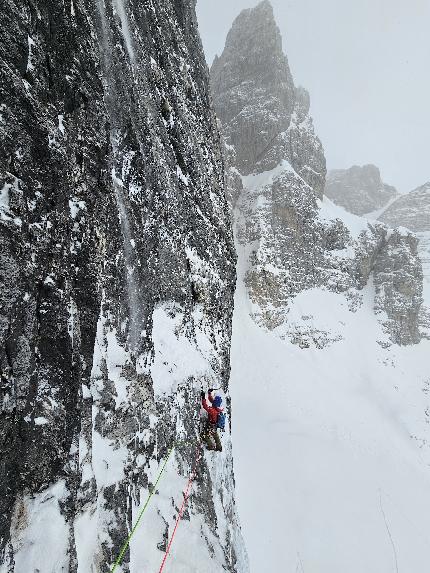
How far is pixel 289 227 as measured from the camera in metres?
41.7

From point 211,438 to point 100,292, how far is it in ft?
19.7

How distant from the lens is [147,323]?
8.30 meters

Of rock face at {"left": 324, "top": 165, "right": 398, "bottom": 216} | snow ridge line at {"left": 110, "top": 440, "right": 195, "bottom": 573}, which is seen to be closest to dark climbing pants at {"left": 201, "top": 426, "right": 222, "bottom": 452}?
snow ridge line at {"left": 110, "top": 440, "right": 195, "bottom": 573}

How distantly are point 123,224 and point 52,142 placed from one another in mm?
2659

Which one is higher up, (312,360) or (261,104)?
(261,104)

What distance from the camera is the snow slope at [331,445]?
17969mm

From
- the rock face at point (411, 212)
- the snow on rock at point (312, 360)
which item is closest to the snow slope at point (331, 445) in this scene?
the snow on rock at point (312, 360)

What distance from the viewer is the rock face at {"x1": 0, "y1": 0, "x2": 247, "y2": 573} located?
429cm

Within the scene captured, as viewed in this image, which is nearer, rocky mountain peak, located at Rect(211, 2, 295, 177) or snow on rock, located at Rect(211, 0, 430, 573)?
snow on rock, located at Rect(211, 0, 430, 573)

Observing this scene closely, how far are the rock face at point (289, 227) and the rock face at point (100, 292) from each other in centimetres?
2518

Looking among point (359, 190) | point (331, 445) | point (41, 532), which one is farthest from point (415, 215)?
point (41, 532)

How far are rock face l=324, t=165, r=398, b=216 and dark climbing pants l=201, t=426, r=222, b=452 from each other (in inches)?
3720

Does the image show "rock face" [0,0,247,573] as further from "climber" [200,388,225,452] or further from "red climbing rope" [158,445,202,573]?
"climber" [200,388,225,452]

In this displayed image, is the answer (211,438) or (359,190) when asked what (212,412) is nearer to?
(211,438)
